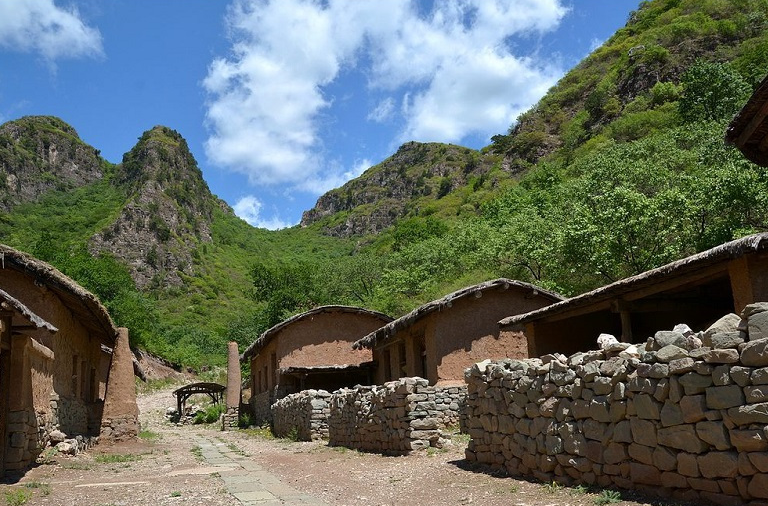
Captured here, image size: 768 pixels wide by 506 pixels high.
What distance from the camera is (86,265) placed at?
174 feet

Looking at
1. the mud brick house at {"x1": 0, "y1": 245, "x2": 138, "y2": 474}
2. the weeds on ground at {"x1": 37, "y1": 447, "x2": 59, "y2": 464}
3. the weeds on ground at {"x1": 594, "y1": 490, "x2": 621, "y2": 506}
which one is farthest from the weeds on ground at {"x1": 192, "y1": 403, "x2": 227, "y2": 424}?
the weeds on ground at {"x1": 594, "y1": 490, "x2": 621, "y2": 506}

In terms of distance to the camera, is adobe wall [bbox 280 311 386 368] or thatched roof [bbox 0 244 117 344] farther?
adobe wall [bbox 280 311 386 368]

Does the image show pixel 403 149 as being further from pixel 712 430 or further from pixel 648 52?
pixel 712 430

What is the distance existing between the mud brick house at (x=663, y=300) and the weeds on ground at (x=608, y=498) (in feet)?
14.9

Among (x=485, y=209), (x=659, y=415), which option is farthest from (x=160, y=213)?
(x=659, y=415)

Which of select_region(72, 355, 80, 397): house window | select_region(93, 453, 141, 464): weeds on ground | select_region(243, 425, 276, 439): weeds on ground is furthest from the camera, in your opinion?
select_region(243, 425, 276, 439): weeds on ground

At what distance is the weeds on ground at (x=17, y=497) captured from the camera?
8.10 m

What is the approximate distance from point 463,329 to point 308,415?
17.8 ft

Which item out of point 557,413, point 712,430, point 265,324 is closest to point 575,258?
point 557,413

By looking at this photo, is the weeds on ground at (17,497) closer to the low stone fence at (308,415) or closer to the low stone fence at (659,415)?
the low stone fence at (659,415)

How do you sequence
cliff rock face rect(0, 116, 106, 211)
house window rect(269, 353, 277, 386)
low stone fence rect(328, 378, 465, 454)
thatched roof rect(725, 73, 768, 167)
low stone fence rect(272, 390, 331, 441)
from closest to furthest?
thatched roof rect(725, 73, 768, 167), low stone fence rect(328, 378, 465, 454), low stone fence rect(272, 390, 331, 441), house window rect(269, 353, 277, 386), cliff rock face rect(0, 116, 106, 211)

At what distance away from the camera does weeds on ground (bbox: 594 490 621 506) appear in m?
6.22

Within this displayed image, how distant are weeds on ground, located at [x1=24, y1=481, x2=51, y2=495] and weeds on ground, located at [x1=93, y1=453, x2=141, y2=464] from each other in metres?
4.29

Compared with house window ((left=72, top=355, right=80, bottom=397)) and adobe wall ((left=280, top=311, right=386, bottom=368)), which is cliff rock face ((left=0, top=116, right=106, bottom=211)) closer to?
adobe wall ((left=280, top=311, right=386, bottom=368))
